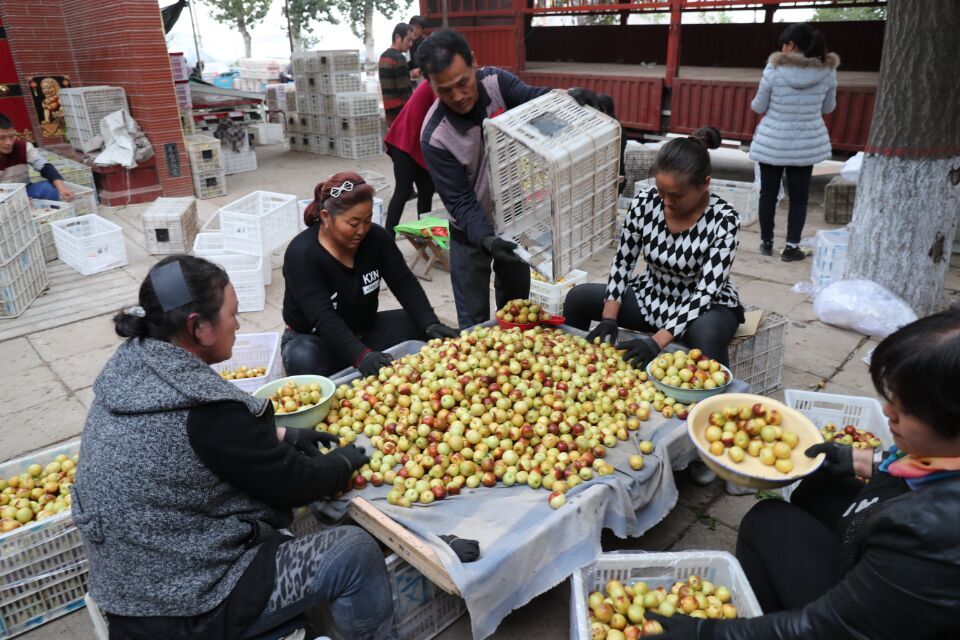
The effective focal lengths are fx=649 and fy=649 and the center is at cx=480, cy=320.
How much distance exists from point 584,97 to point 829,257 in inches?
129

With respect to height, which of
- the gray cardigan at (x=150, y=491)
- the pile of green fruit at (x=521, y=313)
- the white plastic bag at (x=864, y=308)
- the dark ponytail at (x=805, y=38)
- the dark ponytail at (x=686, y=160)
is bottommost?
the white plastic bag at (x=864, y=308)

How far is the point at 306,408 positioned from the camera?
3.10 metres

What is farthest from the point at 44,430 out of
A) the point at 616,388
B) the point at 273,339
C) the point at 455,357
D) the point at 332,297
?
the point at 616,388

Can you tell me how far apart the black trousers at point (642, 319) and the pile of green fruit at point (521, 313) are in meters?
0.35

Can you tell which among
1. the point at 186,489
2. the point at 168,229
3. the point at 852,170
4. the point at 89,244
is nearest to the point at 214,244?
the point at 168,229

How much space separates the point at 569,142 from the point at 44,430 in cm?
384

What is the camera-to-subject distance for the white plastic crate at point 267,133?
15.1 m

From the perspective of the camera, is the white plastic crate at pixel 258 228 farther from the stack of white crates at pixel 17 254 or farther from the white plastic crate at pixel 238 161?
the white plastic crate at pixel 238 161

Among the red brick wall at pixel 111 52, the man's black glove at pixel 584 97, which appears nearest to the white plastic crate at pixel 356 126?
the red brick wall at pixel 111 52

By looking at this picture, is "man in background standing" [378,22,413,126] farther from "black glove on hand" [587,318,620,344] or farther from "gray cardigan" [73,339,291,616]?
"gray cardigan" [73,339,291,616]

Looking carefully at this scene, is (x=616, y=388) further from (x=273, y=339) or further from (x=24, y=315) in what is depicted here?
(x=24, y=315)

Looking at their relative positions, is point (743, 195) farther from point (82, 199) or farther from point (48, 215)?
point (82, 199)

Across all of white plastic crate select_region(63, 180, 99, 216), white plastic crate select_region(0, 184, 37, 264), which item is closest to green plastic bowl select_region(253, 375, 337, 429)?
white plastic crate select_region(0, 184, 37, 264)

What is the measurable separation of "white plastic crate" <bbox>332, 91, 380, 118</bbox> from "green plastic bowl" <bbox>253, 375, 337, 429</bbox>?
9.73 metres
